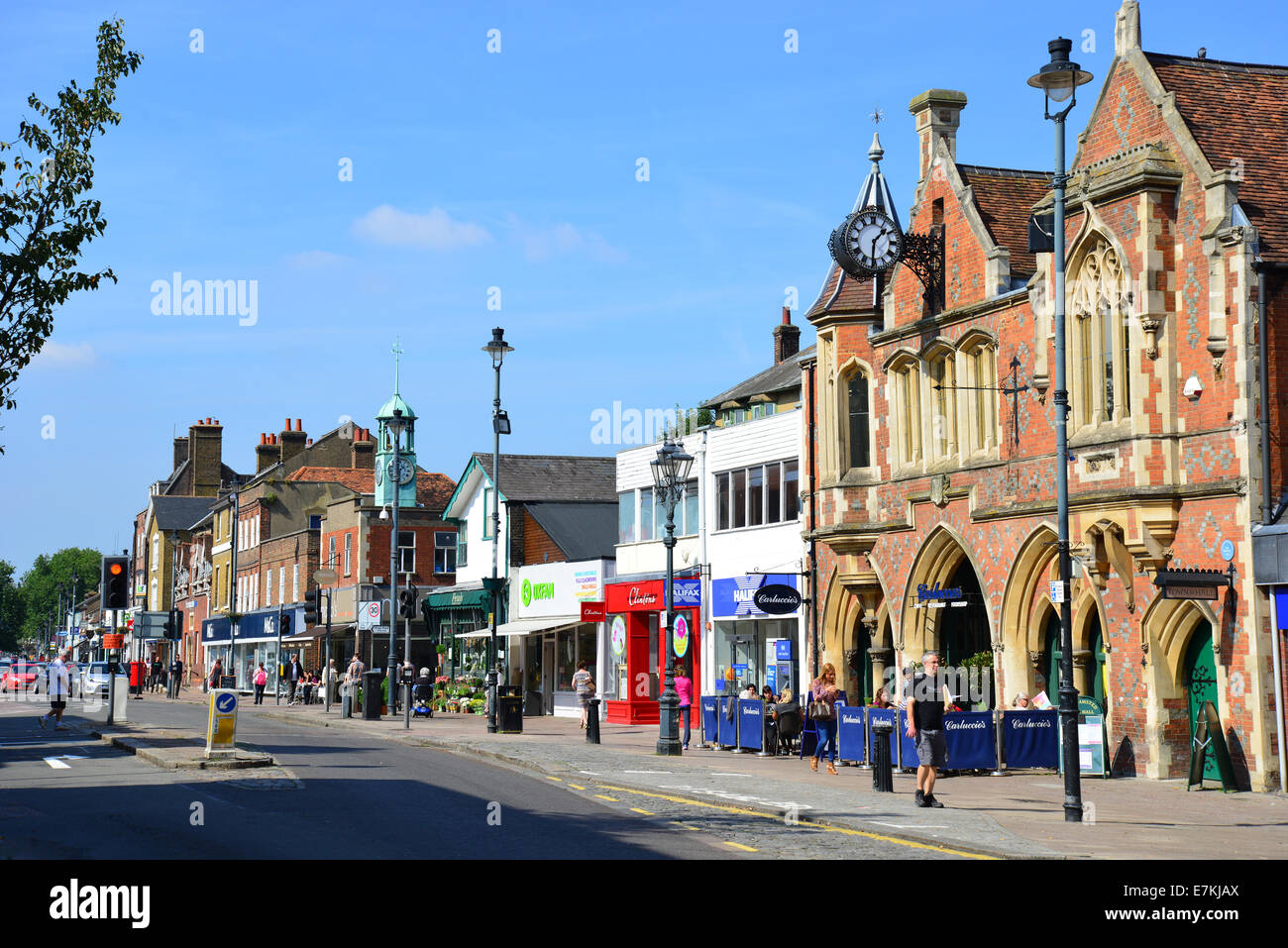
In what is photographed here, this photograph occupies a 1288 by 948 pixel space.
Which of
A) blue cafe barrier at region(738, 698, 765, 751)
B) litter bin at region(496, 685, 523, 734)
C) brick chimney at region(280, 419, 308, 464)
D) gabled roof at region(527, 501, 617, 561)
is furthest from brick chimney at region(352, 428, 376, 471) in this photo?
blue cafe barrier at region(738, 698, 765, 751)

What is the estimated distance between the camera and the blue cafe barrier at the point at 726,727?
3000 centimetres

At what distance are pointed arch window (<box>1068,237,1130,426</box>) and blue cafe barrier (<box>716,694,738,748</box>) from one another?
9859 millimetres

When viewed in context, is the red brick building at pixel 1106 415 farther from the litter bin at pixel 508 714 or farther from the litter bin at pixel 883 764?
the litter bin at pixel 508 714

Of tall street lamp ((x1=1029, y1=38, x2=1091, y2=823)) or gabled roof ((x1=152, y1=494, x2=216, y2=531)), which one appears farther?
gabled roof ((x1=152, y1=494, x2=216, y2=531))

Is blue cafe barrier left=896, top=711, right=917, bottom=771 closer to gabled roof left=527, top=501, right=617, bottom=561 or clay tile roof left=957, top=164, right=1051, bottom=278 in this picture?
clay tile roof left=957, top=164, right=1051, bottom=278

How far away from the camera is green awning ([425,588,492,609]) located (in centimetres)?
5128

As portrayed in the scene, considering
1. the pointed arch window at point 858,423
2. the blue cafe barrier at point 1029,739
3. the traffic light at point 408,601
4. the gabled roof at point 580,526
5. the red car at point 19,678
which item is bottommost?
the red car at point 19,678

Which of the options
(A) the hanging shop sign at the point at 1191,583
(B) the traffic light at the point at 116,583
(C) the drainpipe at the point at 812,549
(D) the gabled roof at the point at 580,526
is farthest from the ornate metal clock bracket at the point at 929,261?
(D) the gabled roof at the point at 580,526

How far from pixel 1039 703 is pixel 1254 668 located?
467 centimetres

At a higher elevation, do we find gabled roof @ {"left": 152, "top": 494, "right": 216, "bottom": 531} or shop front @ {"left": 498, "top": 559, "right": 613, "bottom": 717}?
gabled roof @ {"left": 152, "top": 494, "right": 216, "bottom": 531}

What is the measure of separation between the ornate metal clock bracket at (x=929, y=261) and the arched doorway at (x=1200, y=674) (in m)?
8.88

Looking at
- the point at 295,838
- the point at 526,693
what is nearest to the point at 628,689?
the point at 526,693
